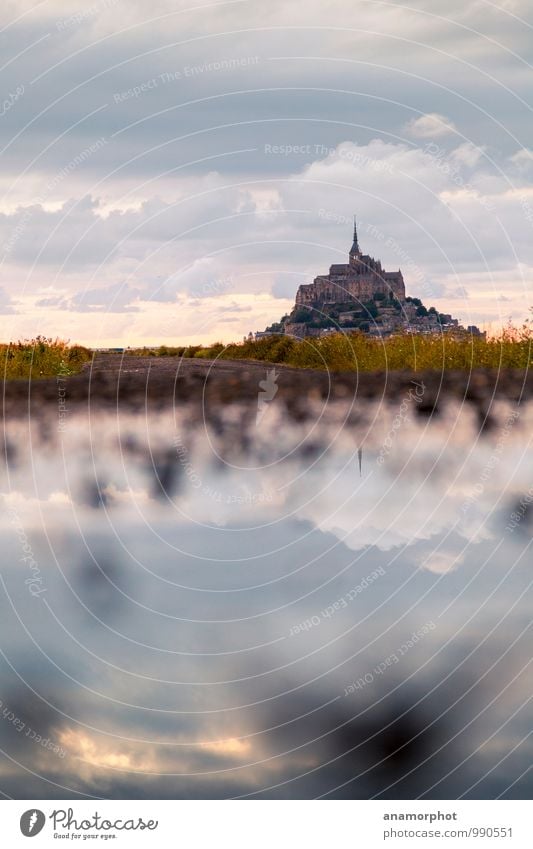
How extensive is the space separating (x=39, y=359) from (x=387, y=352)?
10.7 m

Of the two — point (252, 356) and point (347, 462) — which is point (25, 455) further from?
point (252, 356)

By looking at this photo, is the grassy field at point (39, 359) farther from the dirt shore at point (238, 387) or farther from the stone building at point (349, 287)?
the stone building at point (349, 287)

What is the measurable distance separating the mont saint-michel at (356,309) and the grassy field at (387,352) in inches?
28.0

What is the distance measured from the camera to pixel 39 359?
3322cm

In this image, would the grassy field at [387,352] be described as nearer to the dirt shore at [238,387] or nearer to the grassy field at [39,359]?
the dirt shore at [238,387]

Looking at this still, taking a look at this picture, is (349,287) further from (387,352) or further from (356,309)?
(387,352)

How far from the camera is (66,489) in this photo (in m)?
20.1

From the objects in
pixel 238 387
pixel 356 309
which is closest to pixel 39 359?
pixel 238 387

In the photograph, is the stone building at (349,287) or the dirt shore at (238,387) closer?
the dirt shore at (238,387)

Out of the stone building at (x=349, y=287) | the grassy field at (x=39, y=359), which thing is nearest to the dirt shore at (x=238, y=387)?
the grassy field at (x=39, y=359)

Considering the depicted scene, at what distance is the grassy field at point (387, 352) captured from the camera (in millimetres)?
31109

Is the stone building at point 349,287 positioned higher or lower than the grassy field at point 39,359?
higher
